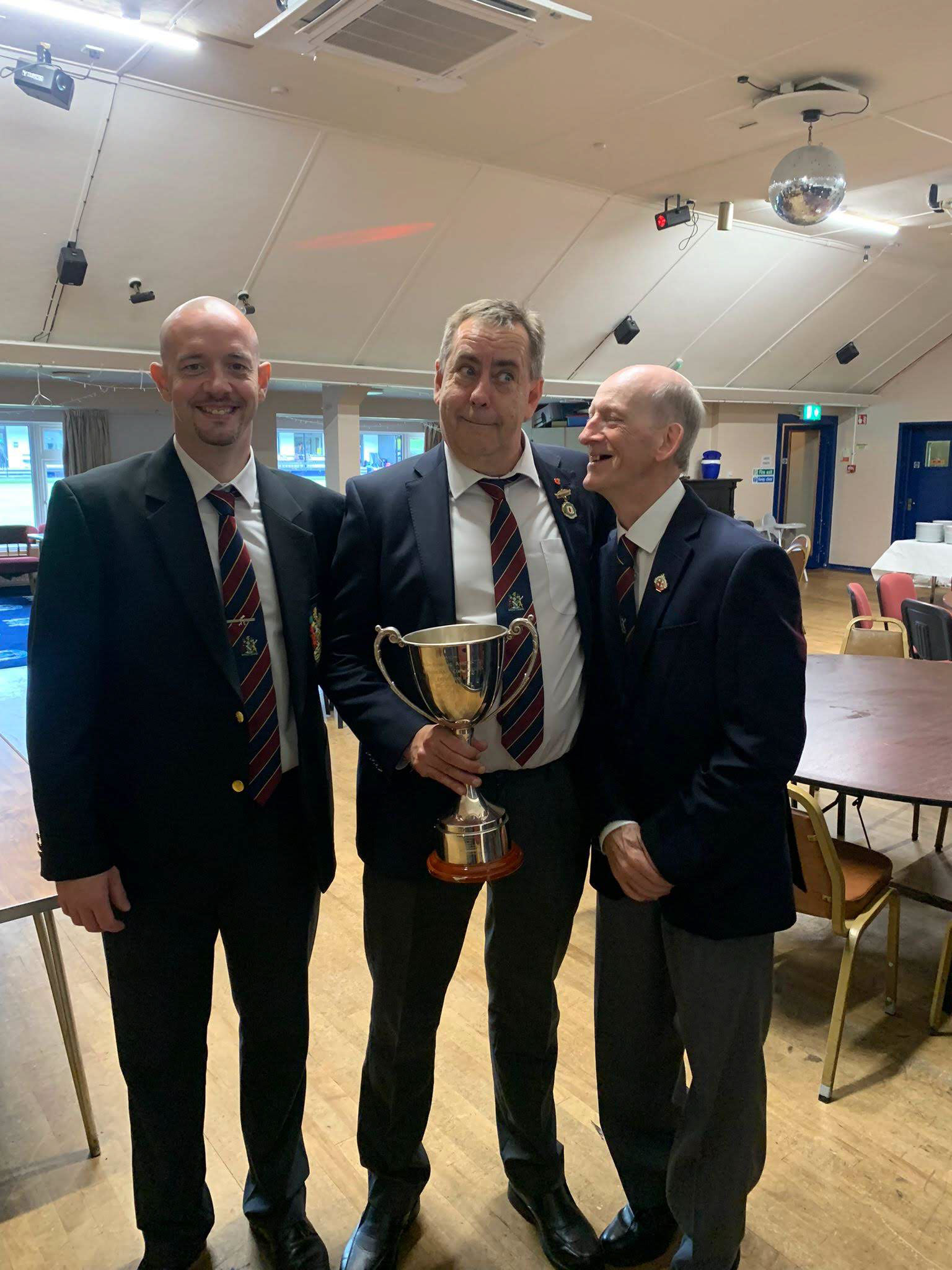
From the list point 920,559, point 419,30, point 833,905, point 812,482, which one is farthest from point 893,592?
point 812,482

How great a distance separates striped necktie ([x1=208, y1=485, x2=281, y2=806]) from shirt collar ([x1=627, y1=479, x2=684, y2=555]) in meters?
0.73

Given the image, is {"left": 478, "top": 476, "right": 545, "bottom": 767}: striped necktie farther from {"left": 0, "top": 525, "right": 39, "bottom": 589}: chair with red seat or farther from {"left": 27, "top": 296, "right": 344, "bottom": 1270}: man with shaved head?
{"left": 0, "top": 525, "right": 39, "bottom": 589}: chair with red seat

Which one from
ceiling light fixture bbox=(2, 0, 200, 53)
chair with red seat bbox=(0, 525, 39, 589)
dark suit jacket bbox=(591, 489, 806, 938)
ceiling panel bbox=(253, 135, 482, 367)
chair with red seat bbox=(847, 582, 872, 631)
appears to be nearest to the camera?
dark suit jacket bbox=(591, 489, 806, 938)

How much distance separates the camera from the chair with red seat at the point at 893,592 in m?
5.80

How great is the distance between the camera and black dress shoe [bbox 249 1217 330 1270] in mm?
1803

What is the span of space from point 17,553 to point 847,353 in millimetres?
11421

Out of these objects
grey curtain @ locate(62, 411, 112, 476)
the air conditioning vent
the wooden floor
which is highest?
the air conditioning vent

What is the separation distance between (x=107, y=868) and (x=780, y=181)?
5.35 meters

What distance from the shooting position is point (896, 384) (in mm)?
13859

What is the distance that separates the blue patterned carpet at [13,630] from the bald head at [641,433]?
21.7 feet

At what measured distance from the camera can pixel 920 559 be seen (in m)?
8.23

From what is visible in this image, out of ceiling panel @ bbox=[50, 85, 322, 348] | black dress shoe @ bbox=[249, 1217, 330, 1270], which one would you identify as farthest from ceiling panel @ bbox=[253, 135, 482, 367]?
black dress shoe @ bbox=[249, 1217, 330, 1270]

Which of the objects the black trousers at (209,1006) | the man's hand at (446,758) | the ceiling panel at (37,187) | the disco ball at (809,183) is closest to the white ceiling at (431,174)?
the ceiling panel at (37,187)

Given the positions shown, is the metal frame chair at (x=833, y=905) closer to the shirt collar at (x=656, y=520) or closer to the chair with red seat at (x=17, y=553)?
the shirt collar at (x=656, y=520)
